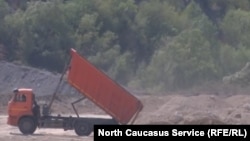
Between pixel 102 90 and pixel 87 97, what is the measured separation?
2.15 feet

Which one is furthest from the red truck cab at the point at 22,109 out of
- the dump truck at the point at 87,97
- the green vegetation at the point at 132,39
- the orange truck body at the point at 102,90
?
the green vegetation at the point at 132,39

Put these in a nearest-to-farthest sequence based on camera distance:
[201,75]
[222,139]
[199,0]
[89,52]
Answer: [222,139] < [201,75] < [89,52] < [199,0]

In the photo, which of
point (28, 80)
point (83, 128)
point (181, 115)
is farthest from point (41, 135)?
point (28, 80)

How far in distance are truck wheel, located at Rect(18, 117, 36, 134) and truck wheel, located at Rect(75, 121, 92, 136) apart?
5.40ft

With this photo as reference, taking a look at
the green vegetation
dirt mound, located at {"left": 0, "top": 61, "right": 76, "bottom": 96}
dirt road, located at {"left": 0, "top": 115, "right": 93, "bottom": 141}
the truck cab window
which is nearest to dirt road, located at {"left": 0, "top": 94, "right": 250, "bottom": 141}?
dirt road, located at {"left": 0, "top": 115, "right": 93, "bottom": 141}

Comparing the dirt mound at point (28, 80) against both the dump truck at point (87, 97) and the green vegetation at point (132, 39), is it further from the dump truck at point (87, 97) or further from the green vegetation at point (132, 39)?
the dump truck at point (87, 97)

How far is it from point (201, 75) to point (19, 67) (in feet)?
39.6

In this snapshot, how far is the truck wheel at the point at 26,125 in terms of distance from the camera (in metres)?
34.7

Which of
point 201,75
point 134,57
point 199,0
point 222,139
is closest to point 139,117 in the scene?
point 222,139

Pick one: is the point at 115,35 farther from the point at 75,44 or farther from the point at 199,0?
the point at 199,0

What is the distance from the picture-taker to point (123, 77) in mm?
58531

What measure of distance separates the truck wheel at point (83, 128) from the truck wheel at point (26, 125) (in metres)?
1.64

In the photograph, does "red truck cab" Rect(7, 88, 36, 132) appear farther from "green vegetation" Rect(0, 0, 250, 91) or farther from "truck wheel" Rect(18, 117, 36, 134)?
"green vegetation" Rect(0, 0, 250, 91)

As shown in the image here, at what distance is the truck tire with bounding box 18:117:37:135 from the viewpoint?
34.7 metres
